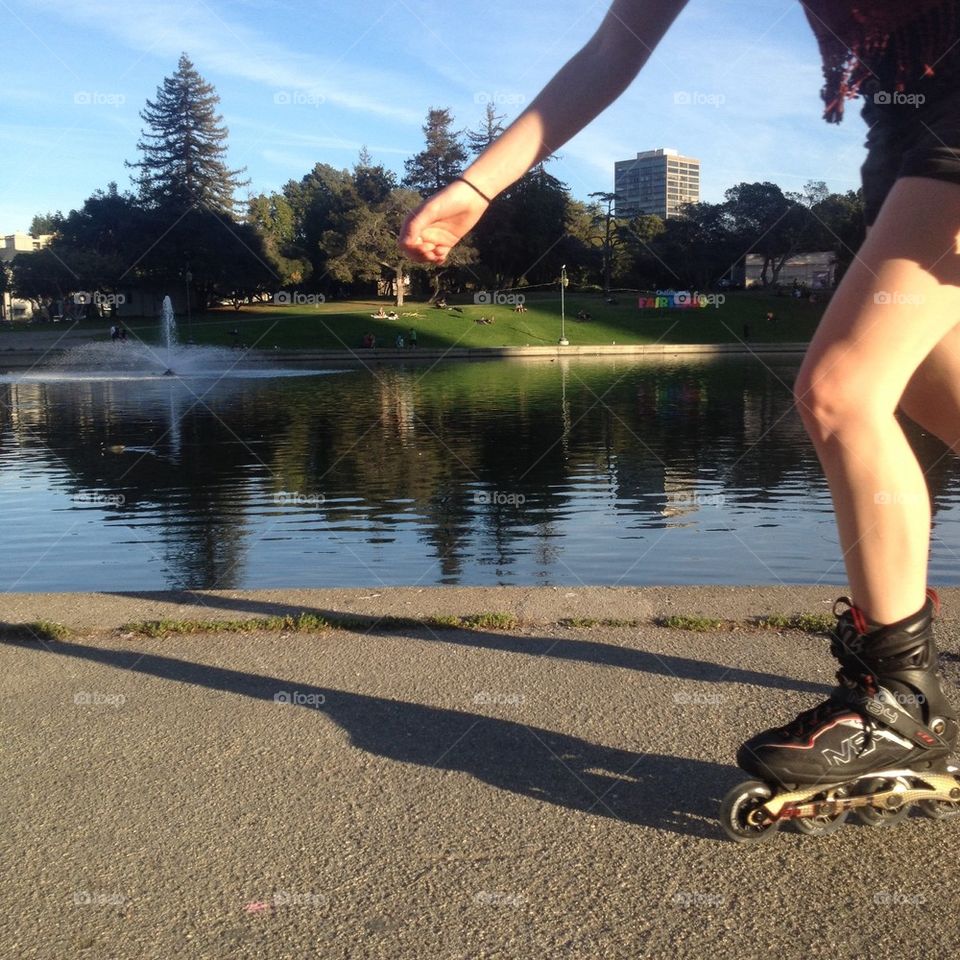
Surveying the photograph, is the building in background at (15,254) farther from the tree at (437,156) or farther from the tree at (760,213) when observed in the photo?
the tree at (760,213)

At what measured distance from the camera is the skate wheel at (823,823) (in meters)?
2.27

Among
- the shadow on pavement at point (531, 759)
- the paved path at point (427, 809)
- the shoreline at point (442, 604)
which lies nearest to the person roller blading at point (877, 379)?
the paved path at point (427, 809)

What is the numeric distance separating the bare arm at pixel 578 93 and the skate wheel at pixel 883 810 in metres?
1.48

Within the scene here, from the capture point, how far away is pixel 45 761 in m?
2.76

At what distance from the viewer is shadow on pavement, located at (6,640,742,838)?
7.93 feet

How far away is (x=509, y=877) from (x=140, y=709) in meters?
1.50

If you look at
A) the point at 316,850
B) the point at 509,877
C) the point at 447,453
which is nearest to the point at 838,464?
the point at 509,877

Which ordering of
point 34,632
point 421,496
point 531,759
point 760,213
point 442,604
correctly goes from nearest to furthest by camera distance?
point 531,759 < point 34,632 < point 442,604 < point 421,496 < point 760,213

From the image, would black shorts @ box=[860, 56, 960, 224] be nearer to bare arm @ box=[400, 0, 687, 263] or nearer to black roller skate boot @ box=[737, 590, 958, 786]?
bare arm @ box=[400, 0, 687, 263]

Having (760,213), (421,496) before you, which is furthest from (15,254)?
(421,496)

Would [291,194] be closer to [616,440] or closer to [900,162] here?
[616,440]

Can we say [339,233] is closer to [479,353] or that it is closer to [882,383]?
[479,353]

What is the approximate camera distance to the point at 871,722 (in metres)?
2.30

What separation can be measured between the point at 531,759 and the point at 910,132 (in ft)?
5.53
